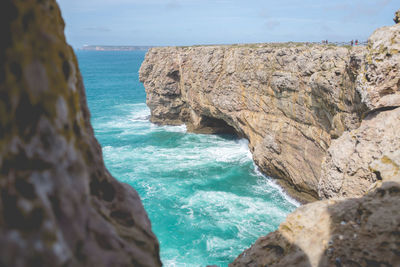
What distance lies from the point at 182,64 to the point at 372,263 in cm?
4590

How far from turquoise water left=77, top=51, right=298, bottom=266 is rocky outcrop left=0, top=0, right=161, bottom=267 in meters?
19.7

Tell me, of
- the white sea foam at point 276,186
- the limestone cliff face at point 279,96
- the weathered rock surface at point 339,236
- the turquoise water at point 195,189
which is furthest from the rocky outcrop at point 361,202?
the white sea foam at point 276,186

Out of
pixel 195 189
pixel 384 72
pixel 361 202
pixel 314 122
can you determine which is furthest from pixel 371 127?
pixel 195 189

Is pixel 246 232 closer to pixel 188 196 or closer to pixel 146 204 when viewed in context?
pixel 188 196

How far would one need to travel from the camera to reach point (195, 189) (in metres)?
33.0

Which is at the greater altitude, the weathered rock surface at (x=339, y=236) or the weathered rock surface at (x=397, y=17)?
the weathered rock surface at (x=397, y=17)

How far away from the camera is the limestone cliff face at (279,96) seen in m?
21.8

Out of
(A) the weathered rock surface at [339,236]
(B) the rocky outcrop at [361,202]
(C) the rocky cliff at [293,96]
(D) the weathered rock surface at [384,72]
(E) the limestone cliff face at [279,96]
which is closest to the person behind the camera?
(A) the weathered rock surface at [339,236]

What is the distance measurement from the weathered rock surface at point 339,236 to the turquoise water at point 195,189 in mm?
13268

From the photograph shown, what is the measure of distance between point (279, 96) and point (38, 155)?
2915cm

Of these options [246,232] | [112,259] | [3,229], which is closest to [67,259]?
[3,229]

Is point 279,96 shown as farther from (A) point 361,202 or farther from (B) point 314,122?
(A) point 361,202

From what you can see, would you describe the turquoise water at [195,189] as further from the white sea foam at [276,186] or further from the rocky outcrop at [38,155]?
the rocky outcrop at [38,155]

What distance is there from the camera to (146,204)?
30.0 m
